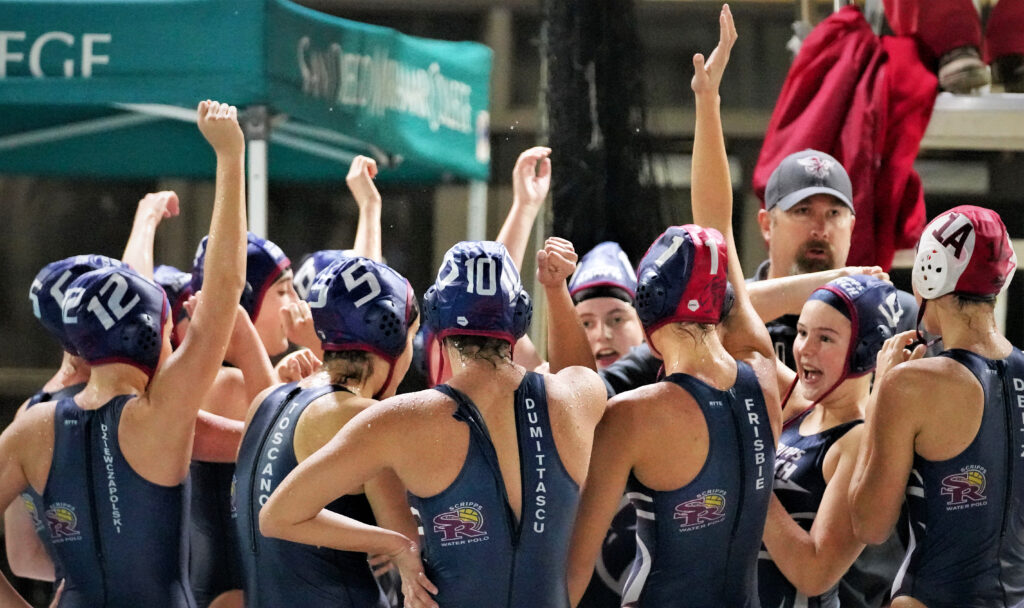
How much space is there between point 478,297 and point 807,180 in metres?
1.88

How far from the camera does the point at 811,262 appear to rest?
4379 mm

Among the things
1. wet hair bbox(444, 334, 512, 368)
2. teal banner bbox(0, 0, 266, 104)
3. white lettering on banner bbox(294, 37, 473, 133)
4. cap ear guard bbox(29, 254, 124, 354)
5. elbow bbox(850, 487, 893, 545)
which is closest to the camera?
wet hair bbox(444, 334, 512, 368)

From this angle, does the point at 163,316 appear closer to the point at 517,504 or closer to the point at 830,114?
the point at 517,504

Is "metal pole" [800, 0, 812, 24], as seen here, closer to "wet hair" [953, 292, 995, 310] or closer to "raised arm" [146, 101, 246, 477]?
"wet hair" [953, 292, 995, 310]

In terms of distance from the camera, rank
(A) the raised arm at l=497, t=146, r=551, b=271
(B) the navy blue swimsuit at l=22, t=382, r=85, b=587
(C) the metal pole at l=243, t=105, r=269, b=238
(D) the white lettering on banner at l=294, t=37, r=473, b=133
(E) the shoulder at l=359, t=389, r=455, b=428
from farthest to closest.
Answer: (D) the white lettering on banner at l=294, t=37, r=473, b=133
(C) the metal pole at l=243, t=105, r=269, b=238
(A) the raised arm at l=497, t=146, r=551, b=271
(B) the navy blue swimsuit at l=22, t=382, r=85, b=587
(E) the shoulder at l=359, t=389, r=455, b=428

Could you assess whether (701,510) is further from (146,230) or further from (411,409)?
(146,230)

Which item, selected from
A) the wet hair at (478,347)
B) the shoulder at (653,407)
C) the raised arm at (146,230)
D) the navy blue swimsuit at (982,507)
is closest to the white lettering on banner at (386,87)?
the raised arm at (146,230)

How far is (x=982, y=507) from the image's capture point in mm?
3135

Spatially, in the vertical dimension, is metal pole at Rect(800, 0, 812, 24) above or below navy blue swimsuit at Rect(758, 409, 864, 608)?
above

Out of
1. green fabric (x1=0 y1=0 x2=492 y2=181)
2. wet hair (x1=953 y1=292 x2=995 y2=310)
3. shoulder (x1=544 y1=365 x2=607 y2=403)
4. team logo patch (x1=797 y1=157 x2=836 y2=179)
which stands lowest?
shoulder (x1=544 y1=365 x2=607 y2=403)

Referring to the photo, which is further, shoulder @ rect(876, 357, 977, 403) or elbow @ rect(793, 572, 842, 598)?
elbow @ rect(793, 572, 842, 598)

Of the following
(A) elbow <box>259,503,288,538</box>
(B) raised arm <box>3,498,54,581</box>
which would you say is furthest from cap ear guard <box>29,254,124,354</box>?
(A) elbow <box>259,503,288,538</box>

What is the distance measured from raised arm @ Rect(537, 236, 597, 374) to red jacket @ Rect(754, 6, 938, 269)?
2.00 m

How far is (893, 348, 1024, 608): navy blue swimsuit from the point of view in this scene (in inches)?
123
